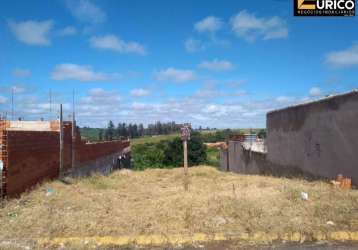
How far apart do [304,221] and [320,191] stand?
2.77 metres

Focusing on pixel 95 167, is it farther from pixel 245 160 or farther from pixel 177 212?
pixel 177 212

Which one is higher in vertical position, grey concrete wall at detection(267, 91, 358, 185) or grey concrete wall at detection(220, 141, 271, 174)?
grey concrete wall at detection(267, 91, 358, 185)

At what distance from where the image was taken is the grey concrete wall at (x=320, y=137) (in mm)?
12359

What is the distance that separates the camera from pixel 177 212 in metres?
8.50

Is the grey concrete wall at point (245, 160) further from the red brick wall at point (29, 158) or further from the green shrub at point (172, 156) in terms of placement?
the red brick wall at point (29, 158)

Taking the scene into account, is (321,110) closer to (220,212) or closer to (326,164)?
(326,164)

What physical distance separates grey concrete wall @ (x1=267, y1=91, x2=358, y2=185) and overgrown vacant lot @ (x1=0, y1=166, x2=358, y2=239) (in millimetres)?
2365

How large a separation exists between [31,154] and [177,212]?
5.64m

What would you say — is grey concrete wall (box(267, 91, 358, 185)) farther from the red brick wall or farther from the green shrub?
the green shrub

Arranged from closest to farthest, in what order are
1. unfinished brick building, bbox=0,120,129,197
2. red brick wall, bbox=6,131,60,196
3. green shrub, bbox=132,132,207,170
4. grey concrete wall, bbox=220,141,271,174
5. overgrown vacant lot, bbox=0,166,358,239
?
overgrown vacant lot, bbox=0,166,358,239 < unfinished brick building, bbox=0,120,129,197 < red brick wall, bbox=6,131,60,196 < grey concrete wall, bbox=220,141,271,174 < green shrub, bbox=132,132,207,170

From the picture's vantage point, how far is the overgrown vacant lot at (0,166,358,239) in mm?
7492

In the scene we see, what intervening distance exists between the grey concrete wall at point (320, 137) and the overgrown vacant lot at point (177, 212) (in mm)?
2365

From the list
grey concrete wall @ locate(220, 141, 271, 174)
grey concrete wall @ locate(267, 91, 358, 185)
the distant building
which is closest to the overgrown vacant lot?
grey concrete wall @ locate(267, 91, 358, 185)

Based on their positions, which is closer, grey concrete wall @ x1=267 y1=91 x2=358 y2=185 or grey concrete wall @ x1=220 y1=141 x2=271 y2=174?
grey concrete wall @ x1=267 y1=91 x2=358 y2=185
